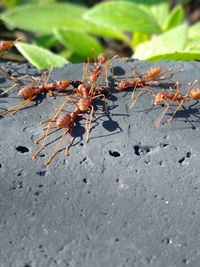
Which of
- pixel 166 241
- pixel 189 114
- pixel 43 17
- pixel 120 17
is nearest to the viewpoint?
pixel 166 241

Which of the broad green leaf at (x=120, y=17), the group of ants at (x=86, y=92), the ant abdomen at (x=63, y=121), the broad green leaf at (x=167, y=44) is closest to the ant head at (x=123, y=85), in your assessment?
the group of ants at (x=86, y=92)

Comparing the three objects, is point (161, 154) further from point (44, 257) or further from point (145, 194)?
point (44, 257)

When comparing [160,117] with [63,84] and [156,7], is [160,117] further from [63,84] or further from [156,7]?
[156,7]

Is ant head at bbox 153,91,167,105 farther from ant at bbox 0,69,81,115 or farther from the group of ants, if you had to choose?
ant at bbox 0,69,81,115

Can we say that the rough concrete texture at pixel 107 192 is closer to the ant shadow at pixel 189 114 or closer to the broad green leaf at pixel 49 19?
the ant shadow at pixel 189 114

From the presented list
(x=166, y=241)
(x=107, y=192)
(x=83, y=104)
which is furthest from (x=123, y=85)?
(x=166, y=241)

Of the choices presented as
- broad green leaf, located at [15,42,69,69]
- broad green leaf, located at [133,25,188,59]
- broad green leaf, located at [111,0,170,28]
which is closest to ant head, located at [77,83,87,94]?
broad green leaf, located at [15,42,69,69]
